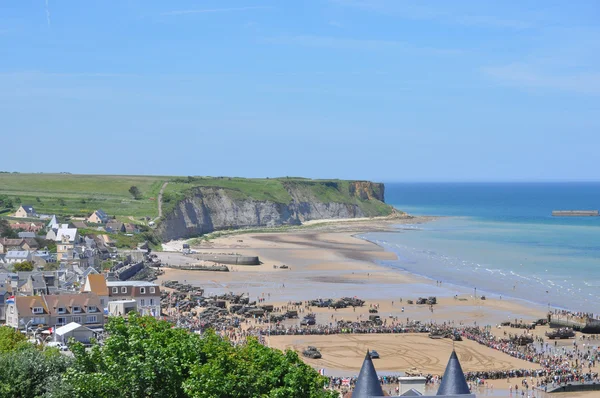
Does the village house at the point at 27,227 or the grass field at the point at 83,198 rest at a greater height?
the grass field at the point at 83,198

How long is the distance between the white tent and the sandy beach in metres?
13.8

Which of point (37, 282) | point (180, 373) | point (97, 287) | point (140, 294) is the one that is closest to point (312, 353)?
point (140, 294)

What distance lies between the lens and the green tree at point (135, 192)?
17843cm

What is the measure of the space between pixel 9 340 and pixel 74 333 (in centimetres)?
809

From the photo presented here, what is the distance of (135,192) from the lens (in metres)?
184

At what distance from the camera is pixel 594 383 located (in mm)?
49312

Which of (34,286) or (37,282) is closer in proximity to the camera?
(34,286)

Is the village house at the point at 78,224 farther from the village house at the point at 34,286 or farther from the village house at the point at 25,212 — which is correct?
the village house at the point at 34,286

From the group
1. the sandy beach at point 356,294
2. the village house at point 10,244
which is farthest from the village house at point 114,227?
the village house at point 10,244

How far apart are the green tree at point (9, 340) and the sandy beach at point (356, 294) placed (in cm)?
1790

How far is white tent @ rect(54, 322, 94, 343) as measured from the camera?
163 ft

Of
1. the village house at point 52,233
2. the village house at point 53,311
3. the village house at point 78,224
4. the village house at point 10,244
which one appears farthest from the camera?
the village house at point 78,224

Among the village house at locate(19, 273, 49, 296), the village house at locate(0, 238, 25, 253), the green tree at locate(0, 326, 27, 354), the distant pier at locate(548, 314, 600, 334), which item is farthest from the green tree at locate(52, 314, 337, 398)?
the village house at locate(0, 238, 25, 253)

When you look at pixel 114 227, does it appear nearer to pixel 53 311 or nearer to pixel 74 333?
pixel 53 311
